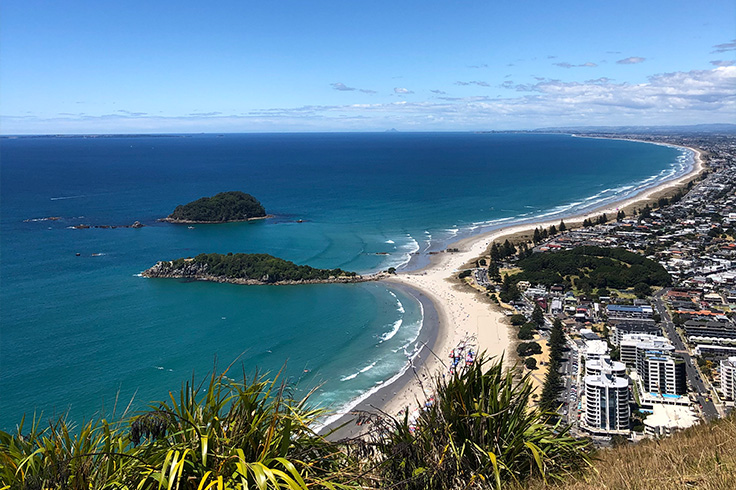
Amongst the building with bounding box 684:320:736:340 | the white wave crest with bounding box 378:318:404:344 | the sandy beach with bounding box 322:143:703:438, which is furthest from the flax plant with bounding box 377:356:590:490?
the building with bounding box 684:320:736:340

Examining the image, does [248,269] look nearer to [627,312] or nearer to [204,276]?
[204,276]

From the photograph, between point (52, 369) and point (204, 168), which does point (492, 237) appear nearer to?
point (52, 369)

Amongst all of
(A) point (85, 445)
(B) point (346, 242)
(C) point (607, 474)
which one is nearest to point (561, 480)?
(C) point (607, 474)

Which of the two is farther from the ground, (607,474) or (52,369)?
(607,474)

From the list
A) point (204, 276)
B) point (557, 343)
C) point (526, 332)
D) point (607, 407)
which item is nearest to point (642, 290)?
point (526, 332)

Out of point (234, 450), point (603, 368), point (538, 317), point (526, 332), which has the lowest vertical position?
point (526, 332)

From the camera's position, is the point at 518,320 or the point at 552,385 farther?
the point at 518,320

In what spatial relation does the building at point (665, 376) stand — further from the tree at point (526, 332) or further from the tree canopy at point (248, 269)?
the tree canopy at point (248, 269)
